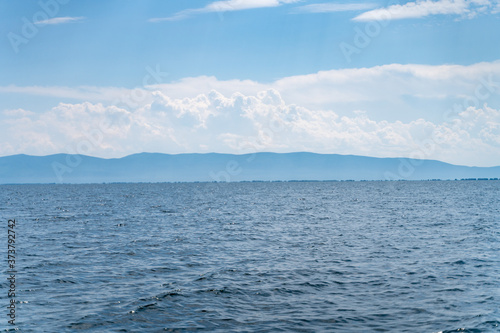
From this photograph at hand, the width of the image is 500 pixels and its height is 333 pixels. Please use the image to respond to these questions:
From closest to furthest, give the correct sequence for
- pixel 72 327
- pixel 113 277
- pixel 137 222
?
1. pixel 72 327
2. pixel 113 277
3. pixel 137 222

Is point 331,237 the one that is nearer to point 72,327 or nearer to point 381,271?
point 381,271

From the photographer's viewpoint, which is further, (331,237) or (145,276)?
(331,237)

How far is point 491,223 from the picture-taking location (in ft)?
165

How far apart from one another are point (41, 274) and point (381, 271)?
2059cm

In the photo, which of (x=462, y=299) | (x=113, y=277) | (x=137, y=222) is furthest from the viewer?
(x=137, y=222)

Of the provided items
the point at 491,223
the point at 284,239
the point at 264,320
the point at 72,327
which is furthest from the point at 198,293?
the point at 491,223

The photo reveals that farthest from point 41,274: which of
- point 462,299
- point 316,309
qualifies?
point 462,299

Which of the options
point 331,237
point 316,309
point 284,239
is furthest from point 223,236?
point 316,309

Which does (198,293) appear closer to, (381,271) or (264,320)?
(264,320)

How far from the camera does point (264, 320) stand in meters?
17.2

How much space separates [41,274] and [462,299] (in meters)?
23.3

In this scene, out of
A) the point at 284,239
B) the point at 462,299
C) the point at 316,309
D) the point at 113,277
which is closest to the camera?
the point at 316,309

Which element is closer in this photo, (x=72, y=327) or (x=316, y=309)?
(x=72, y=327)

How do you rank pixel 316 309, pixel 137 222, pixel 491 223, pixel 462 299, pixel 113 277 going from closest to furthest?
pixel 316 309
pixel 462 299
pixel 113 277
pixel 491 223
pixel 137 222
